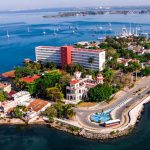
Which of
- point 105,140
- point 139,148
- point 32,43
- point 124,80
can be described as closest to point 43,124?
point 105,140

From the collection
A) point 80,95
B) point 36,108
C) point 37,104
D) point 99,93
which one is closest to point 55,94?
point 37,104

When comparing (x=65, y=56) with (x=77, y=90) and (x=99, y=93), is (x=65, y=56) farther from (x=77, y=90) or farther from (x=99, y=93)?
(x=99, y=93)

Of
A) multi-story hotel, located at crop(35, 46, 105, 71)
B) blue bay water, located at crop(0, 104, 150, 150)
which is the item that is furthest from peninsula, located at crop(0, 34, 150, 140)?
blue bay water, located at crop(0, 104, 150, 150)

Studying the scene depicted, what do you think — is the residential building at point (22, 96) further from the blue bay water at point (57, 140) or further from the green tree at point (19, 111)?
the blue bay water at point (57, 140)

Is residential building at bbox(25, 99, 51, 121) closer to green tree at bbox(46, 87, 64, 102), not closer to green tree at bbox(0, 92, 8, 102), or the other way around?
green tree at bbox(46, 87, 64, 102)

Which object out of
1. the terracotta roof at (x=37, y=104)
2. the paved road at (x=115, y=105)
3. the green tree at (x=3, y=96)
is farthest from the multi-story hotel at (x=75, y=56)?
the green tree at (x=3, y=96)
